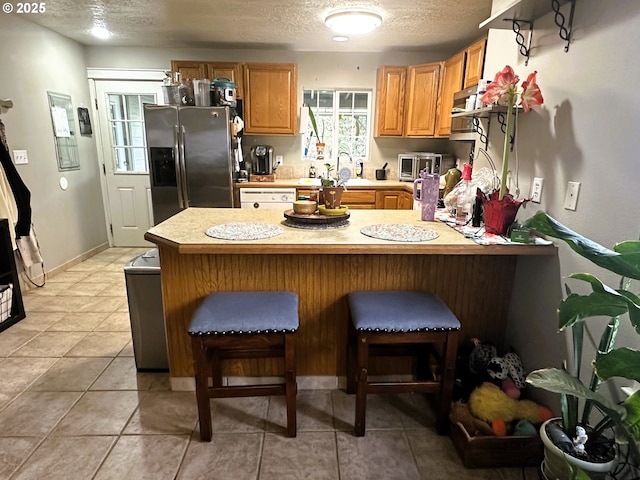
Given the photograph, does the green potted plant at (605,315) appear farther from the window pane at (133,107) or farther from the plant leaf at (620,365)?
the window pane at (133,107)

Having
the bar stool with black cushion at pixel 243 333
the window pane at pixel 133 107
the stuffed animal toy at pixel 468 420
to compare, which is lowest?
the stuffed animal toy at pixel 468 420

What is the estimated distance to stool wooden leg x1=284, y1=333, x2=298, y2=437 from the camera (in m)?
1.61

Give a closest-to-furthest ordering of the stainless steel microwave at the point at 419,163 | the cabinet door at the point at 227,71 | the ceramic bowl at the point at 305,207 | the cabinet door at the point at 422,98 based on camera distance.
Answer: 1. the ceramic bowl at the point at 305,207
2. the cabinet door at the point at 422,98
3. the cabinet door at the point at 227,71
4. the stainless steel microwave at the point at 419,163

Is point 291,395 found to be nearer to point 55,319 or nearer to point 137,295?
point 137,295

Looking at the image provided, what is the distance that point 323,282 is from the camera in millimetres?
1979

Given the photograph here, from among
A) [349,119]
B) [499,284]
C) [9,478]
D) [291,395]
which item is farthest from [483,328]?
[349,119]

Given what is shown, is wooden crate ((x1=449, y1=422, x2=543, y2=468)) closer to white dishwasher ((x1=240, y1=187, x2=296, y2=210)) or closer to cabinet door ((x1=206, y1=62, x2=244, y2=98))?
white dishwasher ((x1=240, y1=187, x2=296, y2=210))

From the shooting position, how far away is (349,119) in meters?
4.71

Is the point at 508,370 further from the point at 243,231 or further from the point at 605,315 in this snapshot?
the point at 243,231

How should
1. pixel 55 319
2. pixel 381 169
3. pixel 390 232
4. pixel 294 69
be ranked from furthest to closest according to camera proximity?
pixel 381 169 → pixel 294 69 → pixel 55 319 → pixel 390 232

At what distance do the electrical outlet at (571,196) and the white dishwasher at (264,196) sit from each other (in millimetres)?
2870

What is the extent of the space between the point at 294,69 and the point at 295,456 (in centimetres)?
380

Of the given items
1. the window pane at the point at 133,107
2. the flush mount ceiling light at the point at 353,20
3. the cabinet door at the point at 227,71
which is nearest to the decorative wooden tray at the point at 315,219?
the flush mount ceiling light at the point at 353,20

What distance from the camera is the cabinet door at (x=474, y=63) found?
10.1 ft
